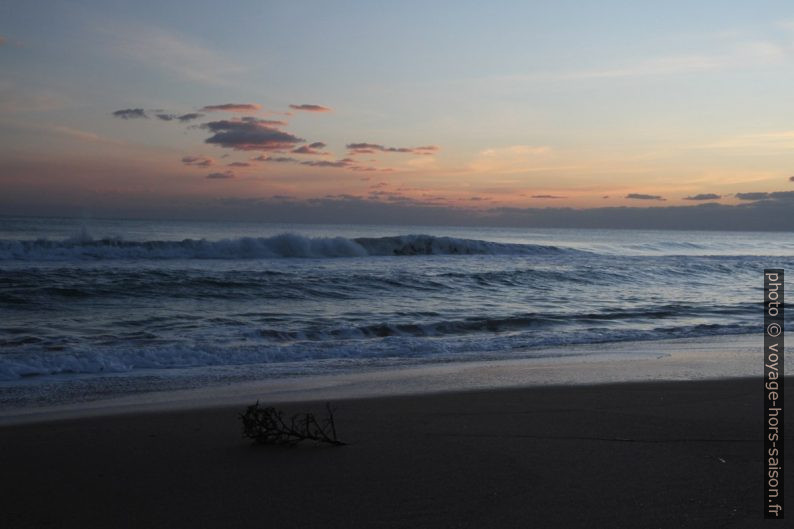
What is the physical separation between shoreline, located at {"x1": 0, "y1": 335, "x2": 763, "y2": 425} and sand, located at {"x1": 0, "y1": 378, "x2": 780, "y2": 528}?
2.02 feet

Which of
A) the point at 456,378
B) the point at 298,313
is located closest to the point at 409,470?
the point at 456,378

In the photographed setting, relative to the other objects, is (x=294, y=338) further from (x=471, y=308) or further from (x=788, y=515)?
(x=788, y=515)


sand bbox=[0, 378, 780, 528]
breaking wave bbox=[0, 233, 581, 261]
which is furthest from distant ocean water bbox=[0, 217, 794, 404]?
sand bbox=[0, 378, 780, 528]

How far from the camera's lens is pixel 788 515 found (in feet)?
10.9

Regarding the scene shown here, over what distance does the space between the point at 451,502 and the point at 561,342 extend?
792cm

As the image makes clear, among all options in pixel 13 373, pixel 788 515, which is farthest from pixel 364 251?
pixel 788 515

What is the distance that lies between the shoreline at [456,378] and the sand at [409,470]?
62 cm

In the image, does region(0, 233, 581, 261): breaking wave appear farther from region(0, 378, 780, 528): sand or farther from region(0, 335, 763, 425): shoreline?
region(0, 378, 780, 528): sand

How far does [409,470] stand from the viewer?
4004 millimetres

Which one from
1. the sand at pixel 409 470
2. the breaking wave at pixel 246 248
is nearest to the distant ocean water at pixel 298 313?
the breaking wave at pixel 246 248

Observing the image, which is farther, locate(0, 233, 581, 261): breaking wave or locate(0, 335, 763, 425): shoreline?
locate(0, 233, 581, 261): breaking wave

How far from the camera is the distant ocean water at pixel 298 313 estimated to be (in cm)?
880

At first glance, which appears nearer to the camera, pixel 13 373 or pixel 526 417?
pixel 526 417

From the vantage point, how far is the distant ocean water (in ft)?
28.9
